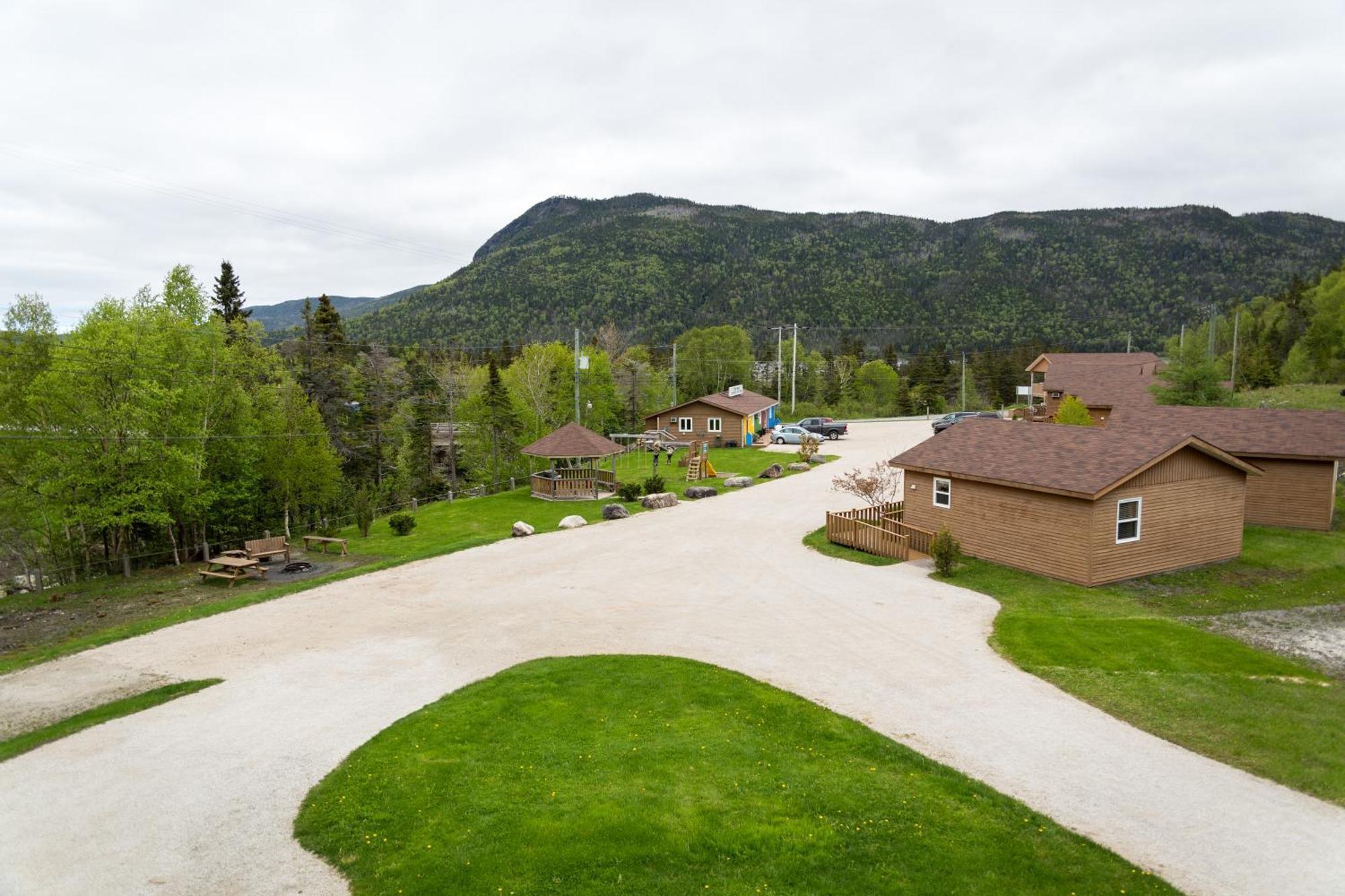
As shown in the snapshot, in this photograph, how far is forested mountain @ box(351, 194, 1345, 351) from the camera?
119 m

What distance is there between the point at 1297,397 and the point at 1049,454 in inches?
1719

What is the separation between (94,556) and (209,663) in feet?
79.1

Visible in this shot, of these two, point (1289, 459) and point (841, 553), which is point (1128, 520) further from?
point (1289, 459)

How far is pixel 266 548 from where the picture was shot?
2628 centimetres

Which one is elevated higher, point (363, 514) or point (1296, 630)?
point (363, 514)

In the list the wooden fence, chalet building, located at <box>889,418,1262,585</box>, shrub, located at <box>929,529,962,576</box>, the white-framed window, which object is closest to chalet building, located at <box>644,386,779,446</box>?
the wooden fence

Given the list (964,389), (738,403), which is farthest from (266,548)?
(964,389)

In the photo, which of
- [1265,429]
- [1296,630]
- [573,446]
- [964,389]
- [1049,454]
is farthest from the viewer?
[964,389]

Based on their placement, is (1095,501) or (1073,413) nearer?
(1095,501)

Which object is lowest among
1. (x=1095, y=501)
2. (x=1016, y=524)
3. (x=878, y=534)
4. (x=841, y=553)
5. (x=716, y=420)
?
(x=841, y=553)

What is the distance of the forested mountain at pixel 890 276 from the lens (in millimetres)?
119125

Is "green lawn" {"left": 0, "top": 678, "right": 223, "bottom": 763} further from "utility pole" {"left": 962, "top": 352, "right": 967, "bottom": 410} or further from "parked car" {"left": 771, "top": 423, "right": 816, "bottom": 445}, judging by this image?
"utility pole" {"left": 962, "top": 352, "right": 967, "bottom": 410}

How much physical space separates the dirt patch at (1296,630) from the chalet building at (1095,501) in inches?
128

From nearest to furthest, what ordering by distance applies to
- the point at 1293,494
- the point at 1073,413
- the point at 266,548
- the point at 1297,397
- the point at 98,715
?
the point at 98,715
the point at 1293,494
the point at 266,548
the point at 1073,413
the point at 1297,397
